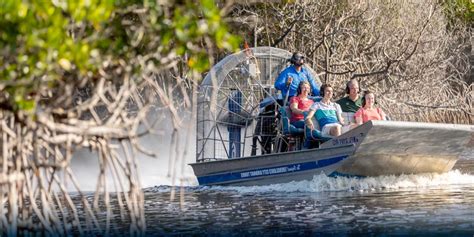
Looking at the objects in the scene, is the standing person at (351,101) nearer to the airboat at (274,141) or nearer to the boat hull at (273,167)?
the airboat at (274,141)

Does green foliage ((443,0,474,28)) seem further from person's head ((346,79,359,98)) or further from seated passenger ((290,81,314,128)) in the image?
seated passenger ((290,81,314,128))

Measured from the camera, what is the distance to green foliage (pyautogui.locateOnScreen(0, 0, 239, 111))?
657cm

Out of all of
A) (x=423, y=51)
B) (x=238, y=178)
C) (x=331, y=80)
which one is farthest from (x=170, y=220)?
(x=423, y=51)

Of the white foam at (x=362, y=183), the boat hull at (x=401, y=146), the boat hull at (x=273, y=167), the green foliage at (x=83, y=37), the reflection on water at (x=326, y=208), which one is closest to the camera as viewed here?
the green foliage at (x=83, y=37)

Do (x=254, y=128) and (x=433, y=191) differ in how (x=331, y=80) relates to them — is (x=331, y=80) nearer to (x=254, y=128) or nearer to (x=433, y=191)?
(x=254, y=128)

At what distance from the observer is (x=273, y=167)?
17.0 m

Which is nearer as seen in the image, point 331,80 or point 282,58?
point 282,58

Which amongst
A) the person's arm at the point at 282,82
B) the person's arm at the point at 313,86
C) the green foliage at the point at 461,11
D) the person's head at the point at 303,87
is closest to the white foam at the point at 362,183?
the person's head at the point at 303,87

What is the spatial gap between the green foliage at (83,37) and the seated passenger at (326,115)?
28.5ft

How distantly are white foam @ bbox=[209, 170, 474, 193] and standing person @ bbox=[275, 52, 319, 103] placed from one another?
1.55 meters

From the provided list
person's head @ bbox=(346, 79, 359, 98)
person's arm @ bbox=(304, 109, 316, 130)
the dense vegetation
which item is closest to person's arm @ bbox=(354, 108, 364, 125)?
person's head @ bbox=(346, 79, 359, 98)

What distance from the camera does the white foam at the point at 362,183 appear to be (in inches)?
653

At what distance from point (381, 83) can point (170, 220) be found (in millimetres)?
16853

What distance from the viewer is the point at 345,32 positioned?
28.3 m
